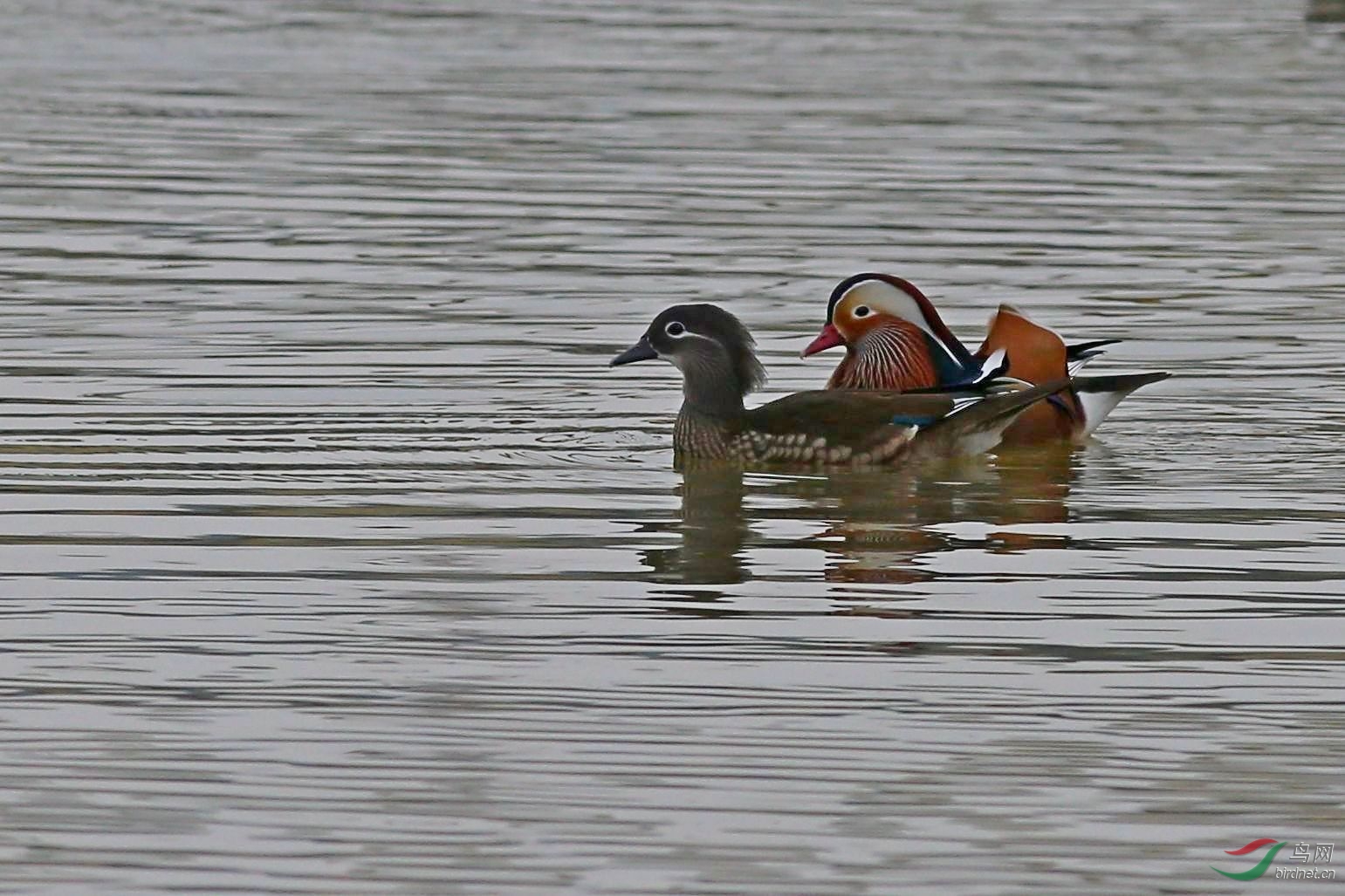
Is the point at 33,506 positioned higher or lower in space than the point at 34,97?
lower

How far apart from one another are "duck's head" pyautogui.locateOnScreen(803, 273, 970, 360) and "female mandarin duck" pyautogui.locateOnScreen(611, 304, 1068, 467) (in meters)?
0.50

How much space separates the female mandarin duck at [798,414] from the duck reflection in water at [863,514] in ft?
0.28

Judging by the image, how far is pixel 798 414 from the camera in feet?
35.0

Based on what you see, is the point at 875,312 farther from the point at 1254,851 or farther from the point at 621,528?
the point at 1254,851

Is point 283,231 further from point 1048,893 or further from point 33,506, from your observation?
point 1048,893

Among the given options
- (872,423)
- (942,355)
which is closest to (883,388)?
(942,355)

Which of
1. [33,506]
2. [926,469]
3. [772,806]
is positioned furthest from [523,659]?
[926,469]

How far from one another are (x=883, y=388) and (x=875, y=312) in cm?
31

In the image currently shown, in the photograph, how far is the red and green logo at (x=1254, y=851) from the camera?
5941mm

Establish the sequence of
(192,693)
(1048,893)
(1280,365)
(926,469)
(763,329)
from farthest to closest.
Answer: (763,329), (1280,365), (926,469), (192,693), (1048,893)

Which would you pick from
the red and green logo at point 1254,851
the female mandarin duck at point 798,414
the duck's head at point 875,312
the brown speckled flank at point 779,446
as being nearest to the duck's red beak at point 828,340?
the duck's head at point 875,312

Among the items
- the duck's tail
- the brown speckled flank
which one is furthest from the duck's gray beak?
the duck's tail

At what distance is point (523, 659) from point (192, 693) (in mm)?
866

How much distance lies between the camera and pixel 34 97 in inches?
896
